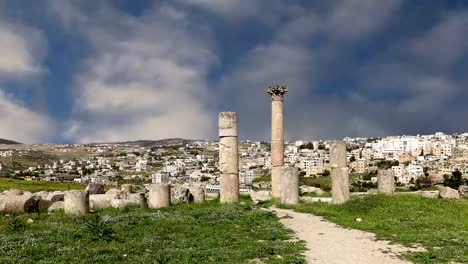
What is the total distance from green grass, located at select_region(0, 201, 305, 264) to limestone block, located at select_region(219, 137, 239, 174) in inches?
197

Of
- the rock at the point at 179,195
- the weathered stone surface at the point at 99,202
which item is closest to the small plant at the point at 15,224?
the weathered stone surface at the point at 99,202

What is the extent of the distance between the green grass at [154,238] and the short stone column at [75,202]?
2.00 feet

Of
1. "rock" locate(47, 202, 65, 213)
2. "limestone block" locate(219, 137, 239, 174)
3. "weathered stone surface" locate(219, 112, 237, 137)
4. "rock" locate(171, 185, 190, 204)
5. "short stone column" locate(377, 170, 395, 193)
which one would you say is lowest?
"rock" locate(47, 202, 65, 213)

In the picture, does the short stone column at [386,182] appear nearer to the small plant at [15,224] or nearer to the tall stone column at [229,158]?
the tall stone column at [229,158]

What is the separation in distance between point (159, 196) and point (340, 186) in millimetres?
10763

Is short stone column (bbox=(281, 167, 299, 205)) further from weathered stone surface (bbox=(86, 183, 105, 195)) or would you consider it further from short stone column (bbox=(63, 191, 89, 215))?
weathered stone surface (bbox=(86, 183, 105, 195))

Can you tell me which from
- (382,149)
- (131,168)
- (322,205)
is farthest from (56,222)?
(382,149)

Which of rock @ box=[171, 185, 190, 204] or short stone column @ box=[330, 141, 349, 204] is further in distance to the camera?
rock @ box=[171, 185, 190, 204]

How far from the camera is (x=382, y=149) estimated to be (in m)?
197

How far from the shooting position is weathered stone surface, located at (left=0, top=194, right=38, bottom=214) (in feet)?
82.1

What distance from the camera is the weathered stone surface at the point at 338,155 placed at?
2948 centimetres

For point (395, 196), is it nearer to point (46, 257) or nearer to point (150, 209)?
point (150, 209)

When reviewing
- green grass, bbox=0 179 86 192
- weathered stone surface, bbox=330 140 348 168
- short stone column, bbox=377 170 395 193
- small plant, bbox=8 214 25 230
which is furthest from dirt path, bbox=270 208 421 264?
green grass, bbox=0 179 86 192

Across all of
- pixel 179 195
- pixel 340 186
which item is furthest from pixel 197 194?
pixel 340 186
